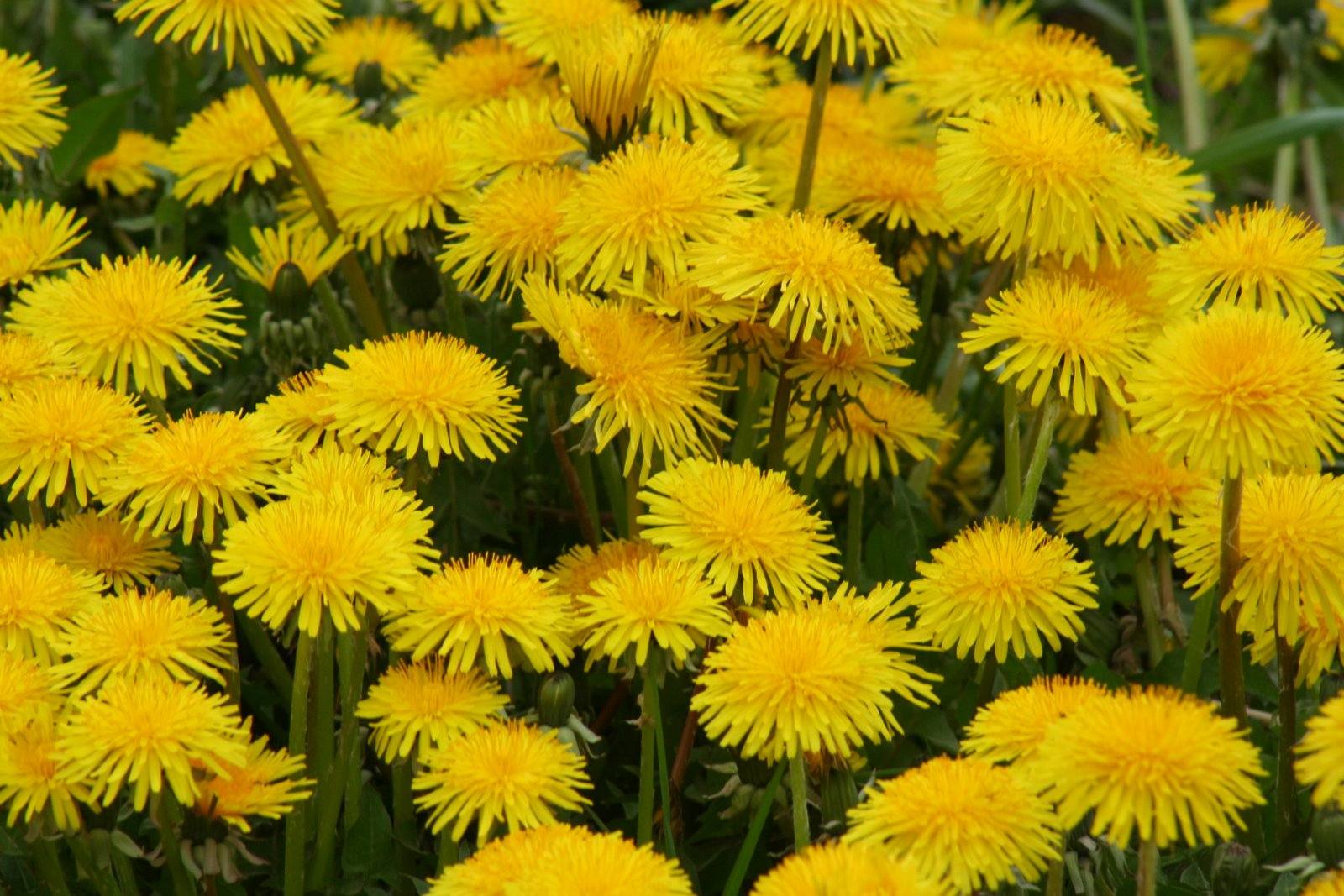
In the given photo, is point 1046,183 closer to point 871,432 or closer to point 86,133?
point 871,432

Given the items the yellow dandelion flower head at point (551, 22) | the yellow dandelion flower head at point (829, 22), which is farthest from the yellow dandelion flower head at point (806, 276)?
the yellow dandelion flower head at point (551, 22)

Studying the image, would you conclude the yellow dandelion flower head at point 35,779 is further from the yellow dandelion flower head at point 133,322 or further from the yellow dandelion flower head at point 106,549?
the yellow dandelion flower head at point 133,322

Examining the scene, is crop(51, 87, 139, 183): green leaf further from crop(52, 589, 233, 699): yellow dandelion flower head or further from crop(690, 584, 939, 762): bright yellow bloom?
crop(690, 584, 939, 762): bright yellow bloom

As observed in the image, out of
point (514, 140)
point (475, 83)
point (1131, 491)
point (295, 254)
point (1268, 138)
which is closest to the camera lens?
point (1131, 491)

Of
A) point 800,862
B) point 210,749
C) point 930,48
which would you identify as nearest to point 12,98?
point 210,749

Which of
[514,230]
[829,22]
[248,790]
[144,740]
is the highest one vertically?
[829,22]

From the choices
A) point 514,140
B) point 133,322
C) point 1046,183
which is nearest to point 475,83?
point 514,140
